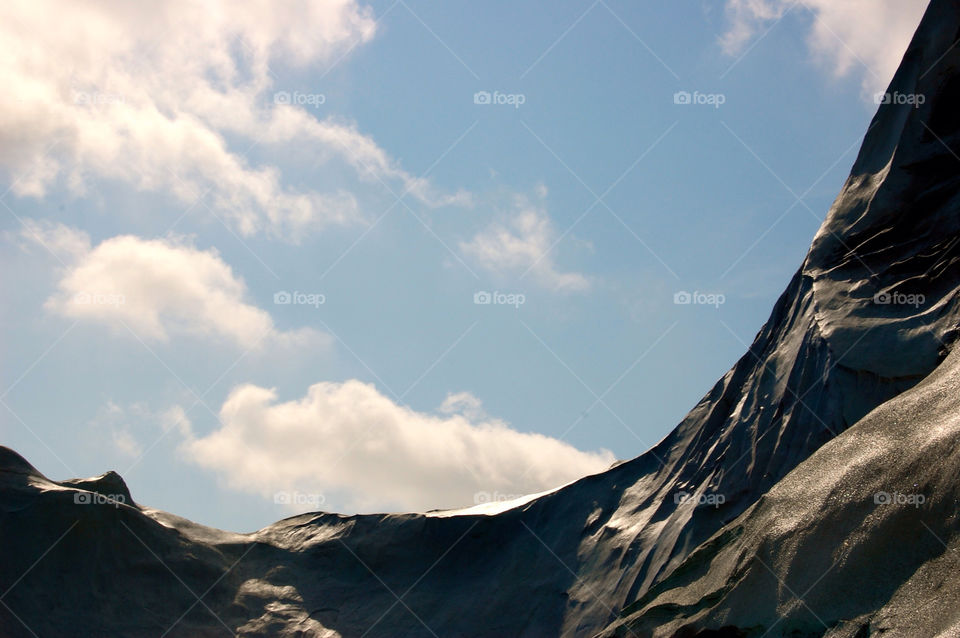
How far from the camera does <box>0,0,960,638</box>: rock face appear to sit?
10.7 m

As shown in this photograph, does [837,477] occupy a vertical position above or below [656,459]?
below

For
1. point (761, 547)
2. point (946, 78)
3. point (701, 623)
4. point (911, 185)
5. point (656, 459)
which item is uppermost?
point (946, 78)

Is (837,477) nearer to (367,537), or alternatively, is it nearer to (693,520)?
(693,520)

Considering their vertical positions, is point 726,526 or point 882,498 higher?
point 726,526

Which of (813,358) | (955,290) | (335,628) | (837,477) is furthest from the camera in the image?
(335,628)

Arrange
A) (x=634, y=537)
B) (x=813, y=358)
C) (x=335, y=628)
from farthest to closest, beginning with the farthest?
1. (x=335, y=628)
2. (x=634, y=537)
3. (x=813, y=358)

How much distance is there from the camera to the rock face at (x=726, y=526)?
35.2ft

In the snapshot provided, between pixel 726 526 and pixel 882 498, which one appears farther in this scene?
pixel 726 526

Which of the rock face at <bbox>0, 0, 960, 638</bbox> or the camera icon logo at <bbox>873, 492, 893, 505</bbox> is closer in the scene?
the camera icon logo at <bbox>873, 492, 893, 505</bbox>

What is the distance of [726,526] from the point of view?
1398 cm

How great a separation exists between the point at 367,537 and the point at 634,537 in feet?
21.0

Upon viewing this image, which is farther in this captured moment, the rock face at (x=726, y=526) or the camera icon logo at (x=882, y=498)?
the rock face at (x=726, y=526)

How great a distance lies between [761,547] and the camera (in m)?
11.8

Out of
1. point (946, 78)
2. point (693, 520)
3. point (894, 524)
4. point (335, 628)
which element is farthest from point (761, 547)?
point (335, 628)
